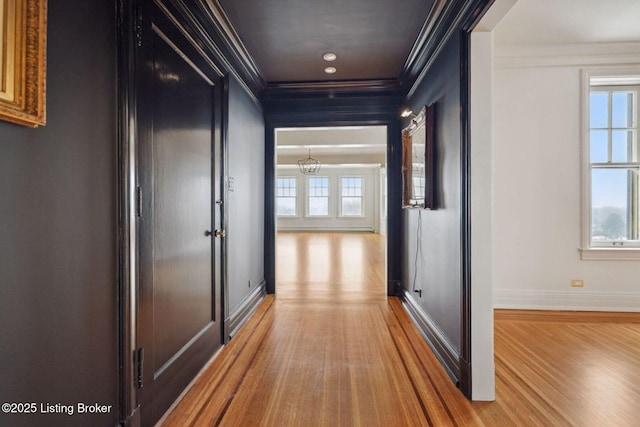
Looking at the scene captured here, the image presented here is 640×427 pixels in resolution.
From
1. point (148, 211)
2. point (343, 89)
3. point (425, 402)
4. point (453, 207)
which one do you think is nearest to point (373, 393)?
point (425, 402)

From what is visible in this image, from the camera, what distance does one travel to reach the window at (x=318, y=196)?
1216cm

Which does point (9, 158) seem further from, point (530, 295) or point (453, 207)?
point (530, 295)

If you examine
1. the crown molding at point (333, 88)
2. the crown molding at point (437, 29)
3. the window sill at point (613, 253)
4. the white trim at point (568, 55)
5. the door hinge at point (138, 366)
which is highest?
the white trim at point (568, 55)

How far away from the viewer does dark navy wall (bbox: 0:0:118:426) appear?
1008 millimetres

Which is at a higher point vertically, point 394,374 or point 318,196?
point 318,196

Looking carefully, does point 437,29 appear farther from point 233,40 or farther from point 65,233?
point 65,233

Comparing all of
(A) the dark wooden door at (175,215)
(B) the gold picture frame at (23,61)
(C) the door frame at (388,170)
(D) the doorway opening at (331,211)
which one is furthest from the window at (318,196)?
(B) the gold picture frame at (23,61)

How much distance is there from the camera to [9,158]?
3.21ft

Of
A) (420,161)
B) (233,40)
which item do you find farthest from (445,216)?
(233,40)

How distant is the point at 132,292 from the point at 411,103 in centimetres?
298

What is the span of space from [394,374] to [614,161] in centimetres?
324

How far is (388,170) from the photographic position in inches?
151

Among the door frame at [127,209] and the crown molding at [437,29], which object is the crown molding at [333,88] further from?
the door frame at [127,209]

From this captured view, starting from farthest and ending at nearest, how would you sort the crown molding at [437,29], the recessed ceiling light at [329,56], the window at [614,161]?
the window at [614,161] < the recessed ceiling light at [329,56] < the crown molding at [437,29]
